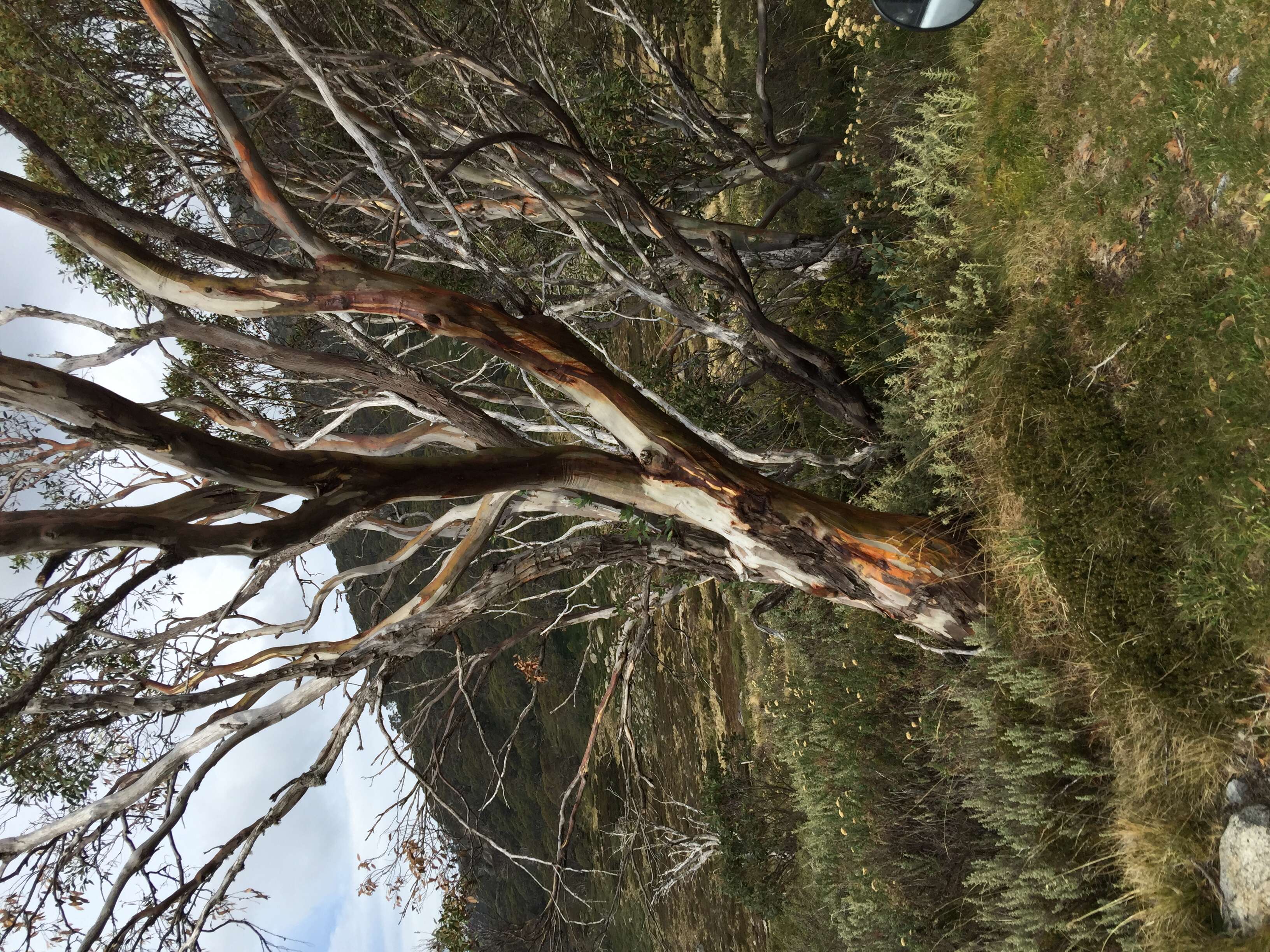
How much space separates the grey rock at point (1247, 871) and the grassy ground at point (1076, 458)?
0.10 meters

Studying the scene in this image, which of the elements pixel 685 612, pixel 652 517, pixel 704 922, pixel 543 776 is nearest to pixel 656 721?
pixel 685 612

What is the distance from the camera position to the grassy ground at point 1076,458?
3.60 m

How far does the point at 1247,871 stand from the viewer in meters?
A: 3.32

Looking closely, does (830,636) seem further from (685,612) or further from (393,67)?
(393,67)

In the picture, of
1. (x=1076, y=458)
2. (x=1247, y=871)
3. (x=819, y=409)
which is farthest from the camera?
(x=819, y=409)

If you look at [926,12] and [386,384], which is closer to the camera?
[926,12]

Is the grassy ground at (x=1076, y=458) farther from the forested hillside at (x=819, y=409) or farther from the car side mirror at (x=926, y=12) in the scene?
the car side mirror at (x=926, y=12)

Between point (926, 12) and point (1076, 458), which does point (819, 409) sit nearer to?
point (1076, 458)

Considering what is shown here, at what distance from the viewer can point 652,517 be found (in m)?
5.15

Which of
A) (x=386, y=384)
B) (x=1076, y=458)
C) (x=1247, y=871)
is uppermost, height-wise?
(x=386, y=384)

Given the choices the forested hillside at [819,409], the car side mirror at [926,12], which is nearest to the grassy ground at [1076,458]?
the forested hillside at [819,409]

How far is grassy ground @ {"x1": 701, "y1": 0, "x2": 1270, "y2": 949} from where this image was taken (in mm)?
3596

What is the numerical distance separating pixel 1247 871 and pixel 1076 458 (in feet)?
6.31

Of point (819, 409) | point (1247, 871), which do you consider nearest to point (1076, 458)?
point (1247, 871)
